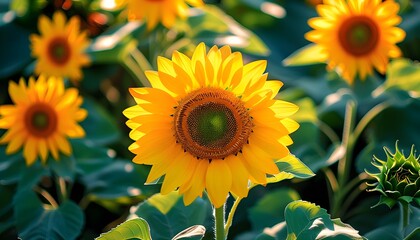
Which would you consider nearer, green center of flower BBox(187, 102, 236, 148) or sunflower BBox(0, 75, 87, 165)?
green center of flower BBox(187, 102, 236, 148)

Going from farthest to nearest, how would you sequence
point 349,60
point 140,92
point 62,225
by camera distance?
point 349,60, point 62,225, point 140,92

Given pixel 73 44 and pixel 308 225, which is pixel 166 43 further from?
pixel 308 225

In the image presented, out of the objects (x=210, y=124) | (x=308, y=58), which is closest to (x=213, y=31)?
(x=308, y=58)

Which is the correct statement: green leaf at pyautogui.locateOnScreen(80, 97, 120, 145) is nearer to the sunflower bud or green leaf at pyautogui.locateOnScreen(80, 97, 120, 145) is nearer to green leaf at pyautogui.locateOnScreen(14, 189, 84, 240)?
green leaf at pyautogui.locateOnScreen(14, 189, 84, 240)

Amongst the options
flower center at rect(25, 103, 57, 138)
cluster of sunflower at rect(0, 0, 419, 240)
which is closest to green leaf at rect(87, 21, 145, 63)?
cluster of sunflower at rect(0, 0, 419, 240)

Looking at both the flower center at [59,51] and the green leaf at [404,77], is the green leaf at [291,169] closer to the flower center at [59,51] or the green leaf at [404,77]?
the green leaf at [404,77]

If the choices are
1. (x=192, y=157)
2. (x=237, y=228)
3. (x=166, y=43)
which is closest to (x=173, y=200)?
(x=192, y=157)

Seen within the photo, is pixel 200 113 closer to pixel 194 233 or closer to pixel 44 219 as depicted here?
pixel 194 233
